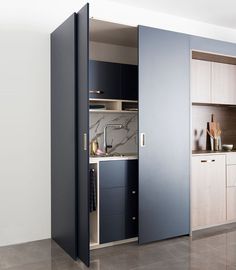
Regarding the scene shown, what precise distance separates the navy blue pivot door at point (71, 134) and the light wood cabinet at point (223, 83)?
6.52ft

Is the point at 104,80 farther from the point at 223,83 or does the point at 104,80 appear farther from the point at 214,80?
the point at 223,83

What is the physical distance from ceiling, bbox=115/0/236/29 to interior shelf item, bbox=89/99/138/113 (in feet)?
3.90

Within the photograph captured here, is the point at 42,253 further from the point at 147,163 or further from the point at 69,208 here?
the point at 147,163

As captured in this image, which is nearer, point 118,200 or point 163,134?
point 118,200

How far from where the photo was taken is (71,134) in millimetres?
2912

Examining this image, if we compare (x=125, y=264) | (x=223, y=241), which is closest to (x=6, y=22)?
(x=125, y=264)

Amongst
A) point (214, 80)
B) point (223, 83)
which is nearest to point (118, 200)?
point (214, 80)

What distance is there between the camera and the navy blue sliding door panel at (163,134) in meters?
3.24

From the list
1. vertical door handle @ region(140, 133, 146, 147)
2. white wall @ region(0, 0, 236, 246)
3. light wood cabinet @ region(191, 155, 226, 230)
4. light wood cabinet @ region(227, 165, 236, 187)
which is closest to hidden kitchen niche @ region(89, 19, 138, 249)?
vertical door handle @ region(140, 133, 146, 147)

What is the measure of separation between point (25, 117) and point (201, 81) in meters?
2.14

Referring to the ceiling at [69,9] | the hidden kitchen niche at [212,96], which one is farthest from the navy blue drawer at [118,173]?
the ceiling at [69,9]

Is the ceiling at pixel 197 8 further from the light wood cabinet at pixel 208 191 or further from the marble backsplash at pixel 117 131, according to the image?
the light wood cabinet at pixel 208 191

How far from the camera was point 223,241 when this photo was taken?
3.34m

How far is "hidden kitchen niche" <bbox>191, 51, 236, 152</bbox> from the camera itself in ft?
13.0
